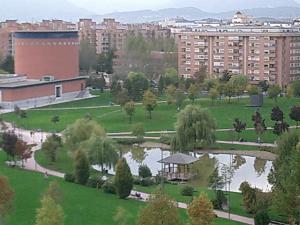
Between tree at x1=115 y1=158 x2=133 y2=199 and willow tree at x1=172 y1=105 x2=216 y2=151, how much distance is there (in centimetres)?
783

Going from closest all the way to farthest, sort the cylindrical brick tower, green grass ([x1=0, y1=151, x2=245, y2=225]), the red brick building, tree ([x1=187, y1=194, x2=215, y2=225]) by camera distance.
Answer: tree ([x1=187, y1=194, x2=215, y2=225]) → green grass ([x1=0, y1=151, x2=245, y2=225]) → the red brick building → the cylindrical brick tower

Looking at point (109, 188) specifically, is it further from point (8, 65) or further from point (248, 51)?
point (8, 65)

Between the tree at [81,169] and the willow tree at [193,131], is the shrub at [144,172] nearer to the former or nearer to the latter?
the tree at [81,169]

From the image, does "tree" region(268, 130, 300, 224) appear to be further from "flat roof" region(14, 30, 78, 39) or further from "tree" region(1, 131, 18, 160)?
"flat roof" region(14, 30, 78, 39)

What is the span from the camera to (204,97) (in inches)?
1603

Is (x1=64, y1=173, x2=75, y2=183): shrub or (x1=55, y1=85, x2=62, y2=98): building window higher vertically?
(x1=55, y1=85, x2=62, y2=98): building window

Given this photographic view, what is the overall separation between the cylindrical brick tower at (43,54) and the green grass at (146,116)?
22.3 ft

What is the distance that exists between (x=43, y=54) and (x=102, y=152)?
22569 millimetres

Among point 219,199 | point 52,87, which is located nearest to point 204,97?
point 52,87

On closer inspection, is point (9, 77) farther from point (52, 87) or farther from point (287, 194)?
point (287, 194)

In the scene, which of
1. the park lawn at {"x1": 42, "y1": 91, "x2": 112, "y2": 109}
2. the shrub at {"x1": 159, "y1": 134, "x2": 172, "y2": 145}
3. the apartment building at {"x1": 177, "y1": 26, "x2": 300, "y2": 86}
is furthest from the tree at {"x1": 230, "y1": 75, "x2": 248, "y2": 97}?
the shrub at {"x1": 159, "y1": 134, "x2": 172, "y2": 145}

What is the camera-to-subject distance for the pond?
66.3 feet

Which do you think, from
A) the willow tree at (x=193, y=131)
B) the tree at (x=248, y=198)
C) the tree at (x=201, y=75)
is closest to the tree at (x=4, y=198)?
the tree at (x=248, y=198)

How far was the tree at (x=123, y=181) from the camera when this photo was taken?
17.3 metres
